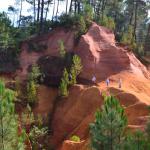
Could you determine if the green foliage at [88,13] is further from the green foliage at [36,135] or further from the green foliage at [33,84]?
the green foliage at [36,135]

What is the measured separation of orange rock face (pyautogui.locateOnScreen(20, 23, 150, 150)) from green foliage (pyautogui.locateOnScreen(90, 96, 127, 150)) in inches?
351

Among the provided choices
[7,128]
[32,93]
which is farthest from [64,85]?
[7,128]

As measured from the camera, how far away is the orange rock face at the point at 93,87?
41.9 metres

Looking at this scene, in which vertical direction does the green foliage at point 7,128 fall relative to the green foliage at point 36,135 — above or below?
above

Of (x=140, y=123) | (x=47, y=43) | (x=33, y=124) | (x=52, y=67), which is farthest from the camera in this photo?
(x=47, y=43)

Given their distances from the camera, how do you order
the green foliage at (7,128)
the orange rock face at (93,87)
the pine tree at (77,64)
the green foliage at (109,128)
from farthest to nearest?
the pine tree at (77,64) < the orange rock face at (93,87) < the green foliage at (7,128) < the green foliage at (109,128)

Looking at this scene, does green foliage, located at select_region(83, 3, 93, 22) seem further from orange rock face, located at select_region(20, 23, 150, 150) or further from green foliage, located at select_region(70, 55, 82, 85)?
green foliage, located at select_region(70, 55, 82, 85)

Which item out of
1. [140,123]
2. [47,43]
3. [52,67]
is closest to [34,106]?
[52,67]

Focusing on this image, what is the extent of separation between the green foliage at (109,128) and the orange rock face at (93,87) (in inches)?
351

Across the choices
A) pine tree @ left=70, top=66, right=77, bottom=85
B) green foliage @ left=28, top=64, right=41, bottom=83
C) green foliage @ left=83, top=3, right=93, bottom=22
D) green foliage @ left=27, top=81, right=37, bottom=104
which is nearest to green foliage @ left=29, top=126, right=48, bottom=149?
green foliage @ left=27, top=81, right=37, bottom=104

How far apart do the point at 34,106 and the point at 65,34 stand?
40.6 feet

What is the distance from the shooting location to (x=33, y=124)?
1758 inches

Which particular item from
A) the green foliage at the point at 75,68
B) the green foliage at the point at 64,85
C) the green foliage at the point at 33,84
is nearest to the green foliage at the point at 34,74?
the green foliage at the point at 33,84

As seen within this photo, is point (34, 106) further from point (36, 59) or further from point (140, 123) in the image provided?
point (140, 123)
